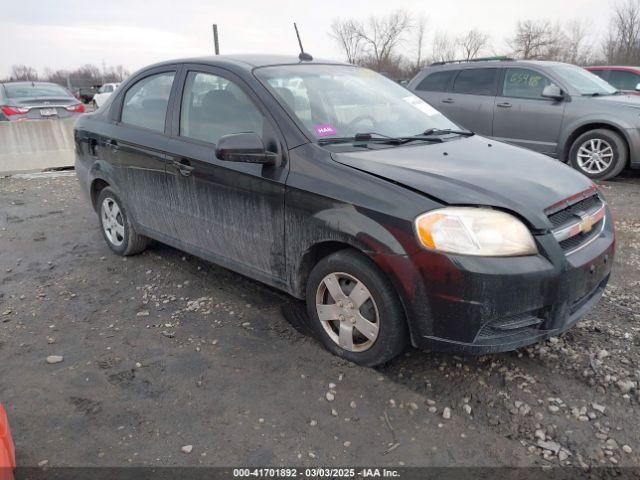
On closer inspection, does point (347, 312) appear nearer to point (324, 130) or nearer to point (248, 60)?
point (324, 130)

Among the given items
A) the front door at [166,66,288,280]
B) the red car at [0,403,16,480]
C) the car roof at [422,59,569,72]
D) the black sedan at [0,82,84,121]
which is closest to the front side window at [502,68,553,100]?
the car roof at [422,59,569,72]

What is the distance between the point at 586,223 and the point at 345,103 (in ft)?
5.42

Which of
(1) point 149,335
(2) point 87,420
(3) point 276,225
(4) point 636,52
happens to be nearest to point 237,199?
(3) point 276,225

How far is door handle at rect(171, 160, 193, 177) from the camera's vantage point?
3514 mm

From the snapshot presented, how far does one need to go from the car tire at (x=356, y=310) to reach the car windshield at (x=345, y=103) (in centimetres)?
81

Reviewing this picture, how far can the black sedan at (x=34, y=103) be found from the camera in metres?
9.77

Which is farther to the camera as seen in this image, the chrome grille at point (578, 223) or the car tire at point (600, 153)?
the car tire at point (600, 153)

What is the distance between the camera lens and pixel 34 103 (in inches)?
393

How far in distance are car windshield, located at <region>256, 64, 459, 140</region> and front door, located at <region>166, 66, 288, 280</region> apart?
221 millimetres

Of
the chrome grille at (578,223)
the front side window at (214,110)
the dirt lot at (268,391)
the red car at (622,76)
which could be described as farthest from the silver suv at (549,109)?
the front side window at (214,110)

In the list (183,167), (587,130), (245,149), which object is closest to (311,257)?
(245,149)

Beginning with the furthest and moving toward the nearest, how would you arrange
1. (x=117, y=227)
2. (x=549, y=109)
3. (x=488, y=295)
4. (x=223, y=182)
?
(x=549, y=109) → (x=117, y=227) → (x=223, y=182) → (x=488, y=295)

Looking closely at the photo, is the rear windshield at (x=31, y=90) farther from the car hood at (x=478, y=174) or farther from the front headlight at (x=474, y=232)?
the front headlight at (x=474, y=232)

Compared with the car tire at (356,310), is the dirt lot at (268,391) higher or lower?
lower
